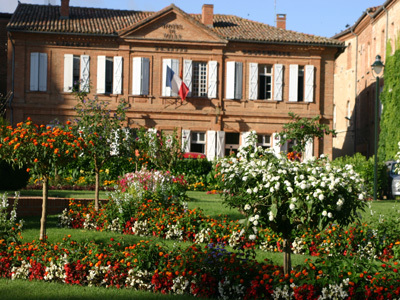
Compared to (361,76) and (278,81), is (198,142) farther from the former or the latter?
(361,76)

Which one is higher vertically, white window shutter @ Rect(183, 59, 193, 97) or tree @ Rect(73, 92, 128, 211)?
white window shutter @ Rect(183, 59, 193, 97)

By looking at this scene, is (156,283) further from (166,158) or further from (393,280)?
(166,158)

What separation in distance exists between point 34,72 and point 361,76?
1919 cm

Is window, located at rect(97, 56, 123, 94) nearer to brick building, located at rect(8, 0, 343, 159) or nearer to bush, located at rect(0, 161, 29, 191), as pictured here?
brick building, located at rect(8, 0, 343, 159)

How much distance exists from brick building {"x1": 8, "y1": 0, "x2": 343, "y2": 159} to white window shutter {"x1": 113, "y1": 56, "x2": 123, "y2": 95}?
46mm

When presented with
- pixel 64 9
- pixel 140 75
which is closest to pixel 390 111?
pixel 140 75

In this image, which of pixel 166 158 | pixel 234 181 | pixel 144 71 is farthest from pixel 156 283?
pixel 144 71

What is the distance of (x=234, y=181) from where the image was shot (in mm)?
7586

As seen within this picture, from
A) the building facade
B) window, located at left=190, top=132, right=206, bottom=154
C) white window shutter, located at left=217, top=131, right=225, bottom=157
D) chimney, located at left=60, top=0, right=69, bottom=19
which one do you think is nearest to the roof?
chimney, located at left=60, top=0, right=69, bottom=19

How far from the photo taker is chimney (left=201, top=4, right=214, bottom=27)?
31469 mm

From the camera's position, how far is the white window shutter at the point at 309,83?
30922 millimetres

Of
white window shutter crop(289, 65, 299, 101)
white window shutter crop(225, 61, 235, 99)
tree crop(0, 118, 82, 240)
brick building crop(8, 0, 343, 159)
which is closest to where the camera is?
tree crop(0, 118, 82, 240)

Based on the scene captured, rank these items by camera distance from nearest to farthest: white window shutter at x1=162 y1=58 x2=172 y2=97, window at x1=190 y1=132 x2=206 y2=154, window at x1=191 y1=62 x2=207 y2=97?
white window shutter at x1=162 y1=58 x2=172 y2=97 → window at x1=190 y1=132 x2=206 y2=154 → window at x1=191 y1=62 x2=207 y2=97

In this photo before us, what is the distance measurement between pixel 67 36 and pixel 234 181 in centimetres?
2355
